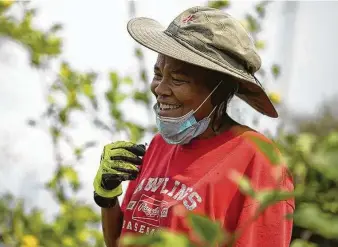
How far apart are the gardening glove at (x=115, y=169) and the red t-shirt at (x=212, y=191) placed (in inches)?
2.2

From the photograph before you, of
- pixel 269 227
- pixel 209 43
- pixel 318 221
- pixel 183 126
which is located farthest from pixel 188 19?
pixel 318 221

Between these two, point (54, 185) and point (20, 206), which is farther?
point (54, 185)

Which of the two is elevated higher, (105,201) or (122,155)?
(122,155)

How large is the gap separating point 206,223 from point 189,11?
Result: 1192 millimetres

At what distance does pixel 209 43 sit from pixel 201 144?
0.71 feet

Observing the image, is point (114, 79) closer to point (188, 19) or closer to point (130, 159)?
point (130, 159)

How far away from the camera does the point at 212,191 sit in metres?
1.44

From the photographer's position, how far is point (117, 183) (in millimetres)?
1717

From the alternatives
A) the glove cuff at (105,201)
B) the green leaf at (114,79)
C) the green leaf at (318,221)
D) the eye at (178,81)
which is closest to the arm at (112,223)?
the glove cuff at (105,201)

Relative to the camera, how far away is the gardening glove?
5.51ft

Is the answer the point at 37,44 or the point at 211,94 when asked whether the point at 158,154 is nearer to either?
the point at 211,94

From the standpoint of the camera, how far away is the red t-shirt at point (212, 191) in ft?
4.67

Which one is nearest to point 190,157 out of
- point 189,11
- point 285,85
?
point 189,11

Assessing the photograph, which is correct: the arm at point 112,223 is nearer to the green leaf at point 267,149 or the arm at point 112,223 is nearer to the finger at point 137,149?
the finger at point 137,149
